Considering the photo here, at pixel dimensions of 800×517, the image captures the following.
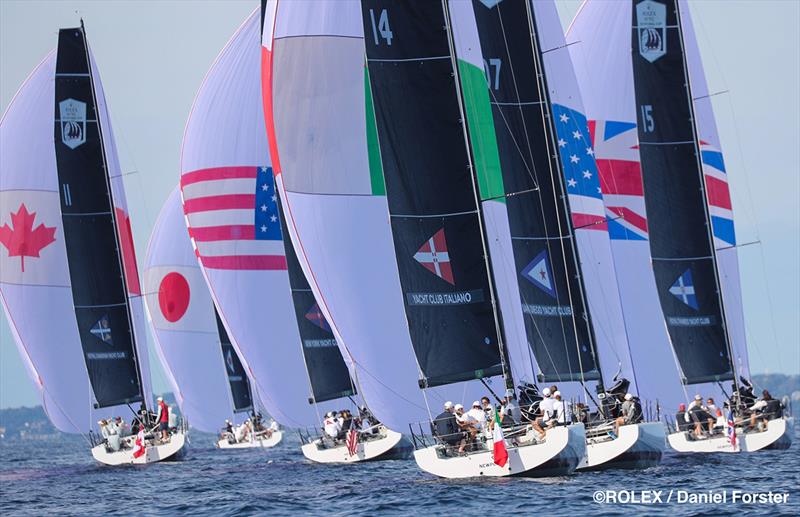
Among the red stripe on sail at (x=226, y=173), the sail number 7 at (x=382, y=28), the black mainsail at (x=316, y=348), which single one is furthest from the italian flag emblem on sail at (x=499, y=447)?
the red stripe on sail at (x=226, y=173)

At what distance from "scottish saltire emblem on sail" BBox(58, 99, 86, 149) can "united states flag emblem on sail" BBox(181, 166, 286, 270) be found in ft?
11.4

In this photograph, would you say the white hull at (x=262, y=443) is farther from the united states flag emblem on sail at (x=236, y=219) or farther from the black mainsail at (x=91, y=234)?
the black mainsail at (x=91, y=234)

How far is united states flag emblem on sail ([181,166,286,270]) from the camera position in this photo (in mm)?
39906

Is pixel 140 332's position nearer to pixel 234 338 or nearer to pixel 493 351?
pixel 234 338

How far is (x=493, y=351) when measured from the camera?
24984 mm

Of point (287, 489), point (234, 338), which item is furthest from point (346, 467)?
point (234, 338)

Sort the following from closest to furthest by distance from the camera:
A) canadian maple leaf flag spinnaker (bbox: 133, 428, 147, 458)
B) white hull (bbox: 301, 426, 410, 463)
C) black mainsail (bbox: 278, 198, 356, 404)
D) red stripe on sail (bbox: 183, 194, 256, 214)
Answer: white hull (bbox: 301, 426, 410, 463)
canadian maple leaf flag spinnaker (bbox: 133, 428, 147, 458)
black mainsail (bbox: 278, 198, 356, 404)
red stripe on sail (bbox: 183, 194, 256, 214)

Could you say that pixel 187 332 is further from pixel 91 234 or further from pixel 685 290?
pixel 685 290

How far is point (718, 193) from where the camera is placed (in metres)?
36.9

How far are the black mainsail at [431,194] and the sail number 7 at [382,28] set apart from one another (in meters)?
0.02

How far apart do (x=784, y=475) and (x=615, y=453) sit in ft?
9.30

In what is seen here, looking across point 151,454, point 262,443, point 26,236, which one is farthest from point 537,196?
point 262,443

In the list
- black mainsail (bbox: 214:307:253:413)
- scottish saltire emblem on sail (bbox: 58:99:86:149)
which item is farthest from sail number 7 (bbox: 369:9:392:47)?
black mainsail (bbox: 214:307:253:413)

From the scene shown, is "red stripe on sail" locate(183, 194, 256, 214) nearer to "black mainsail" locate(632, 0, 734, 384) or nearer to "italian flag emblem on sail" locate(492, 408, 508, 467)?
"black mainsail" locate(632, 0, 734, 384)
